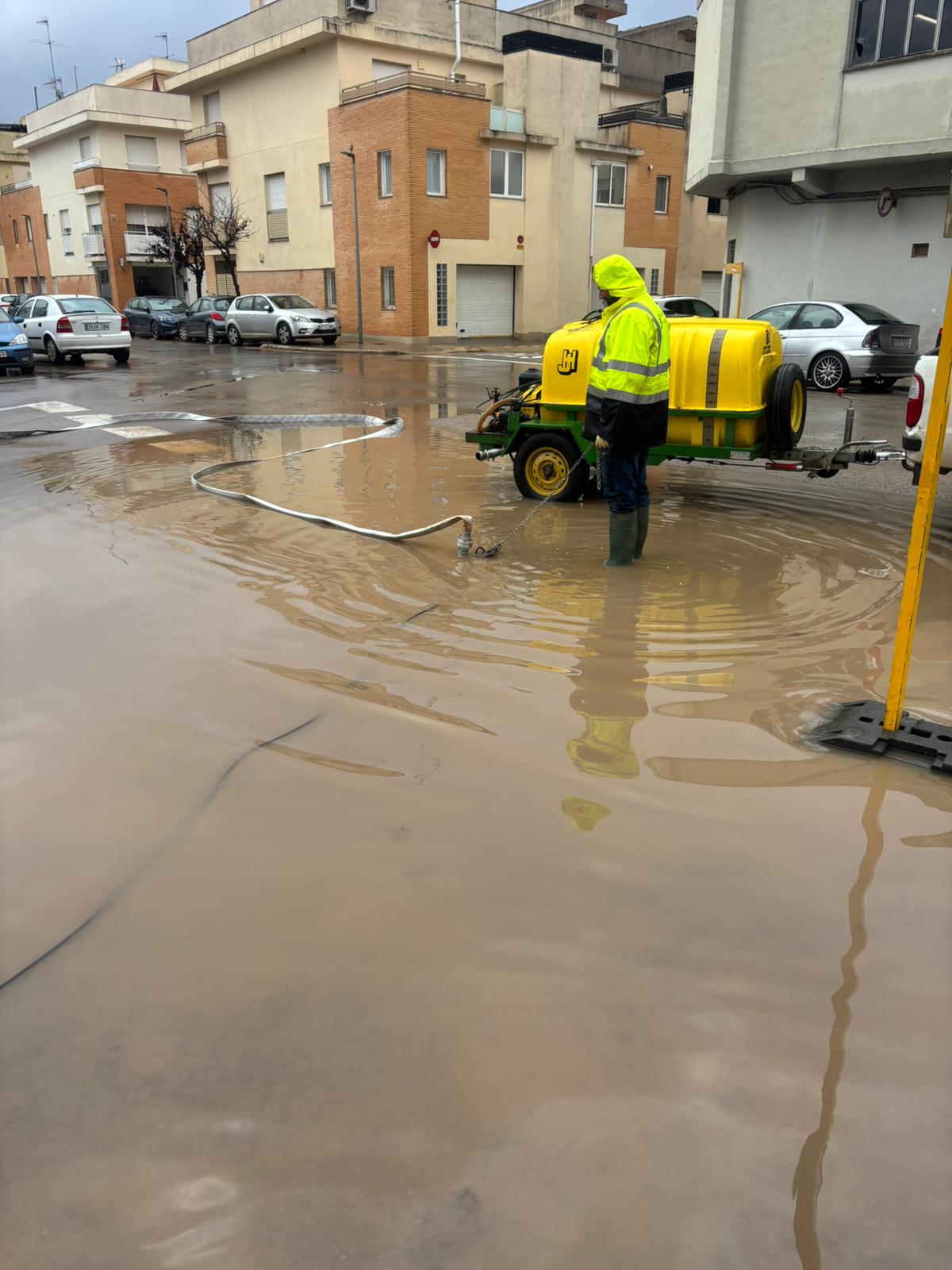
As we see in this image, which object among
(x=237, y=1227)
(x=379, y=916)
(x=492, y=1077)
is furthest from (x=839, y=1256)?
(x=379, y=916)

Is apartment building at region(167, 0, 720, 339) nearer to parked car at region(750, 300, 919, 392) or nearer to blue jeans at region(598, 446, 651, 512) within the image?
parked car at region(750, 300, 919, 392)

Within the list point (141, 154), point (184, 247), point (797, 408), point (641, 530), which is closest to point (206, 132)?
point (184, 247)

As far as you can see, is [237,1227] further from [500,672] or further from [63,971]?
[500,672]

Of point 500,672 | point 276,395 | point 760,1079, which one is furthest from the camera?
point 276,395

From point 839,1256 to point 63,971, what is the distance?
203 cm

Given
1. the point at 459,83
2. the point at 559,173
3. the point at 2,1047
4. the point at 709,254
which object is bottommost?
the point at 2,1047

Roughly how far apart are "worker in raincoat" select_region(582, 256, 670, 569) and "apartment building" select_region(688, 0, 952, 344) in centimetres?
1537

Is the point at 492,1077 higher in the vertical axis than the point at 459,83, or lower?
lower

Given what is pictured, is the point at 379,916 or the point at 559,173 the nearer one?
the point at 379,916

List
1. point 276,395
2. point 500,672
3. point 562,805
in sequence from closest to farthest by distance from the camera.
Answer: point 562,805
point 500,672
point 276,395

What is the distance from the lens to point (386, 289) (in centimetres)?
3316

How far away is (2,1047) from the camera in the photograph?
8.27 feet

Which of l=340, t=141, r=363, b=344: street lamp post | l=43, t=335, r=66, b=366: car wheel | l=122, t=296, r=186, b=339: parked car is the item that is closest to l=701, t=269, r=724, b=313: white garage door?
l=340, t=141, r=363, b=344: street lamp post

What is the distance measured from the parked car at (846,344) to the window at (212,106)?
1214 inches
